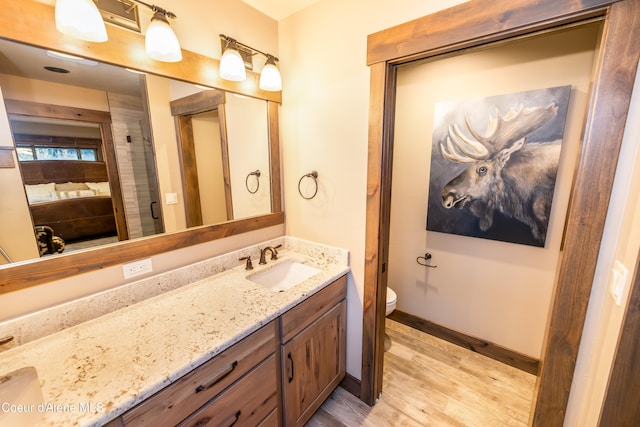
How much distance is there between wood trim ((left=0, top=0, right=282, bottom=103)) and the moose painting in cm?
159

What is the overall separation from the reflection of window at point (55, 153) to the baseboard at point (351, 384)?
2.00 meters

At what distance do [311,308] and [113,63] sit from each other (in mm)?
1514

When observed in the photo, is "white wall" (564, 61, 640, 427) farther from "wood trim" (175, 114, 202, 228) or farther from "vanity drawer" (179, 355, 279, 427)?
"wood trim" (175, 114, 202, 228)

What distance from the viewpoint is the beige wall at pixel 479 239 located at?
5.31 ft

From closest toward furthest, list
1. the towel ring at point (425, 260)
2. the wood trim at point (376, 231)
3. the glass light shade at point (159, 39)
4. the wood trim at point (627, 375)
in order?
the wood trim at point (627, 375)
the glass light shade at point (159, 39)
the wood trim at point (376, 231)
the towel ring at point (425, 260)

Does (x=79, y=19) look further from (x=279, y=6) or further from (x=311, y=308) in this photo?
(x=311, y=308)

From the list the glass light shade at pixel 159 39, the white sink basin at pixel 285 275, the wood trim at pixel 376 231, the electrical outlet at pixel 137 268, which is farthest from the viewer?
the white sink basin at pixel 285 275

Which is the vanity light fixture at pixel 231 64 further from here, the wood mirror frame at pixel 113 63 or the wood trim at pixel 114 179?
the wood trim at pixel 114 179

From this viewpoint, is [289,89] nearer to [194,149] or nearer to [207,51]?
[207,51]

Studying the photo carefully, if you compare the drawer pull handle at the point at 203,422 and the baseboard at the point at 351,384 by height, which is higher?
the drawer pull handle at the point at 203,422

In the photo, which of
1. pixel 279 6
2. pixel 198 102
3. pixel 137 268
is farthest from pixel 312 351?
pixel 279 6

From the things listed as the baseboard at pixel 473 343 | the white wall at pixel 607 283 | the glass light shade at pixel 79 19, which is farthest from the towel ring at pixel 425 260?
the glass light shade at pixel 79 19

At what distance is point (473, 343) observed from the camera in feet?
7.17

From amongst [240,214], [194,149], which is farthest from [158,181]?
[240,214]
